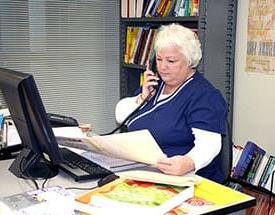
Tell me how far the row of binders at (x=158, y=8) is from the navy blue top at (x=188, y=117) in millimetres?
863

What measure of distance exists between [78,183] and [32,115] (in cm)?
30

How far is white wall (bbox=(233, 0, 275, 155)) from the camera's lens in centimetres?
264

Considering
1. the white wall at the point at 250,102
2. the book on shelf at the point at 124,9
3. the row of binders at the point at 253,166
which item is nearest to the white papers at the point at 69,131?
the row of binders at the point at 253,166

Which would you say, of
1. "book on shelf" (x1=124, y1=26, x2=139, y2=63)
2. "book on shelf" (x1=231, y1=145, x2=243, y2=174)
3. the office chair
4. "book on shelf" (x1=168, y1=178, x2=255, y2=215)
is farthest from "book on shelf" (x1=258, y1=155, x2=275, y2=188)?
"book on shelf" (x1=124, y1=26, x2=139, y2=63)

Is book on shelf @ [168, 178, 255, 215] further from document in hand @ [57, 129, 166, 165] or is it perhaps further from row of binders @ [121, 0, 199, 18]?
row of binders @ [121, 0, 199, 18]

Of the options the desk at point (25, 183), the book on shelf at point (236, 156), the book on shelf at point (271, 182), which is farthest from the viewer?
the book on shelf at point (236, 156)

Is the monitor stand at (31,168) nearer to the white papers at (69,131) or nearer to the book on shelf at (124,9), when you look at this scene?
the white papers at (69,131)

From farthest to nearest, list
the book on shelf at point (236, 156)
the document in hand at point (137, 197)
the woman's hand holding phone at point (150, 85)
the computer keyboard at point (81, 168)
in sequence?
1. the book on shelf at point (236, 156)
2. the woman's hand holding phone at point (150, 85)
3. the computer keyboard at point (81, 168)
4. the document in hand at point (137, 197)

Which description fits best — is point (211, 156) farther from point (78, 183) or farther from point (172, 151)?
point (78, 183)

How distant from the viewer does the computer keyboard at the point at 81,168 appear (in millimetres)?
1603

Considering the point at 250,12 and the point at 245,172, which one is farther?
the point at 250,12

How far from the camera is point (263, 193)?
2449 millimetres

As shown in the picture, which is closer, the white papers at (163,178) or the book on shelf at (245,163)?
the white papers at (163,178)

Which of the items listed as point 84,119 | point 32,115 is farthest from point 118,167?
point 84,119
